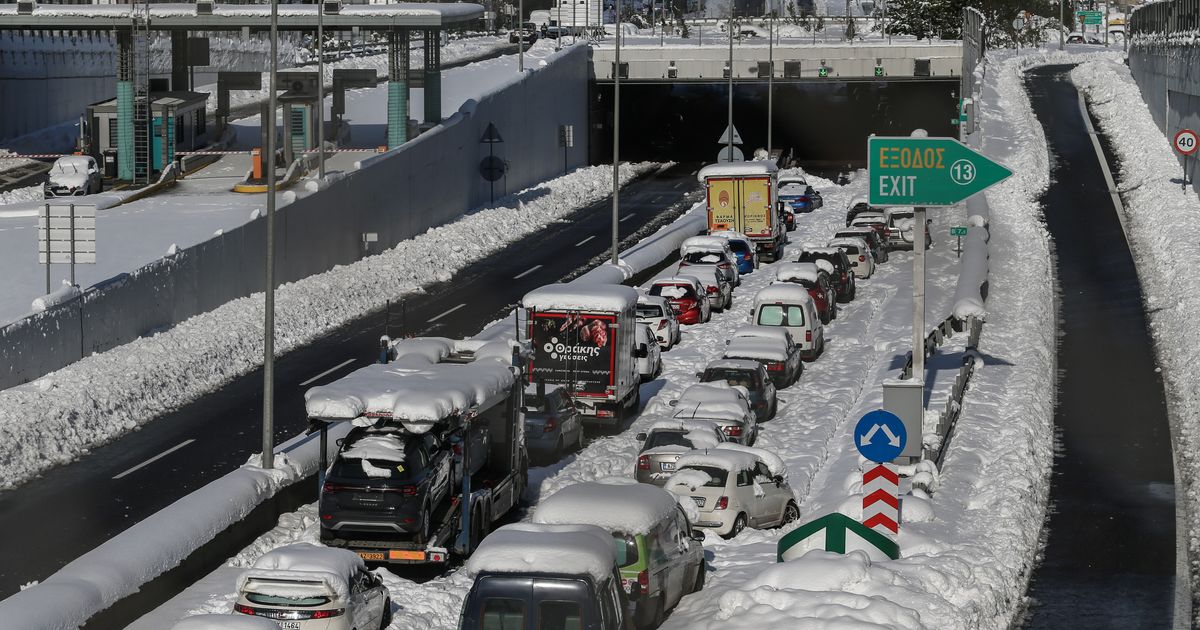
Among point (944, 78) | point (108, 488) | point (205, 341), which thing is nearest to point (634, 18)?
point (944, 78)

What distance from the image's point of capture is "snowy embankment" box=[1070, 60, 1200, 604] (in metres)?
34.2

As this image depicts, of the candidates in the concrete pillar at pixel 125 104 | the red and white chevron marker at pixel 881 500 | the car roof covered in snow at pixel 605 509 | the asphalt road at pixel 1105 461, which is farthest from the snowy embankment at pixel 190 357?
the asphalt road at pixel 1105 461

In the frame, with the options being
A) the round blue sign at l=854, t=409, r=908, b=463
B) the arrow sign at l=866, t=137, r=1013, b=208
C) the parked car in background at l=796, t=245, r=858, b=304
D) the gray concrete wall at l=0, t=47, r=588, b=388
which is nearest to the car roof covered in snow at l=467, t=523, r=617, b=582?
the round blue sign at l=854, t=409, r=908, b=463

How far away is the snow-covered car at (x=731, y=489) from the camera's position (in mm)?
26609

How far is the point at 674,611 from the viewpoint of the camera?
866 inches

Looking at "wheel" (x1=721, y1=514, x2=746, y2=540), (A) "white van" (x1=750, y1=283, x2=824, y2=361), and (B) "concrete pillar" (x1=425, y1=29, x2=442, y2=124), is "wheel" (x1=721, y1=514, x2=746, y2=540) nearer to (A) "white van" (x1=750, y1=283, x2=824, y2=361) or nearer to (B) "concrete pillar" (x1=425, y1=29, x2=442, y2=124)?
(A) "white van" (x1=750, y1=283, x2=824, y2=361)

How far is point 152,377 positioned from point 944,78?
61062 mm

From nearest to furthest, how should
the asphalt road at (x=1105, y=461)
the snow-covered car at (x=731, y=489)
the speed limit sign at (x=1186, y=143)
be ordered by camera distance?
the asphalt road at (x=1105, y=461), the snow-covered car at (x=731, y=489), the speed limit sign at (x=1186, y=143)

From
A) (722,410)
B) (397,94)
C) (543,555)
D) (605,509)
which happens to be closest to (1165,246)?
(722,410)

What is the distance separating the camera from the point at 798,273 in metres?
46.8

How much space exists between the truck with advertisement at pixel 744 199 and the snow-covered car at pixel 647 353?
17510mm

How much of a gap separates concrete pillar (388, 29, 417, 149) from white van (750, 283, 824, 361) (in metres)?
23.7

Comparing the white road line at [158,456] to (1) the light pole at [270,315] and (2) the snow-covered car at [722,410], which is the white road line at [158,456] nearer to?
(1) the light pole at [270,315]

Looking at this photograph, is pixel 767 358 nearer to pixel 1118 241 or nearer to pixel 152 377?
pixel 152 377
